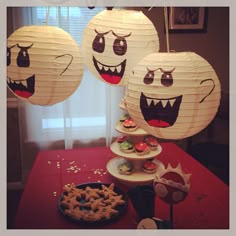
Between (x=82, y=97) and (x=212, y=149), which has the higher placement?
(x=82, y=97)

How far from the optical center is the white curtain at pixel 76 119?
8.44 feet

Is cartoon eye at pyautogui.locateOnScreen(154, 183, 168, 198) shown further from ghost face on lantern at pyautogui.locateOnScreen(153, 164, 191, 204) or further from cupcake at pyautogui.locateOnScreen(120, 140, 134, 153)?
cupcake at pyautogui.locateOnScreen(120, 140, 134, 153)

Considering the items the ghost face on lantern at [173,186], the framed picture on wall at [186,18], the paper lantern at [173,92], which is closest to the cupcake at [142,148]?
the ghost face on lantern at [173,186]

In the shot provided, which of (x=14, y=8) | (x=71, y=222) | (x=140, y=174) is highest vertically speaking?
(x=14, y=8)

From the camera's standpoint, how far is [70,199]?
4.13ft

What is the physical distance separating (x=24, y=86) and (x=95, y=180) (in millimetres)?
658

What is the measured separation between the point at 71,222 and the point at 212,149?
160 cm

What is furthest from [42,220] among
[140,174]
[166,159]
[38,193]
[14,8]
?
[14,8]

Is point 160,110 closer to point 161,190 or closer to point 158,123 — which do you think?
point 158,123

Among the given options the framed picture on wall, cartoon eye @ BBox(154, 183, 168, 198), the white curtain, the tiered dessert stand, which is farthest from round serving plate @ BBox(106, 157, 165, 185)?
the framed picture on wall

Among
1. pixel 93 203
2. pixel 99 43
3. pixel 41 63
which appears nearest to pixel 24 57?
pixel 41 63

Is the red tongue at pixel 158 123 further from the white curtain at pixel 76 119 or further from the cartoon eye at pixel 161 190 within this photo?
the white curtain at pixel 76 119

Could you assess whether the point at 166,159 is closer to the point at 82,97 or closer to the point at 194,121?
the point at 194,121

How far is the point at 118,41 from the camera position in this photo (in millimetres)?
1049
